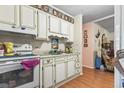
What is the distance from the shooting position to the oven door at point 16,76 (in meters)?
1.58

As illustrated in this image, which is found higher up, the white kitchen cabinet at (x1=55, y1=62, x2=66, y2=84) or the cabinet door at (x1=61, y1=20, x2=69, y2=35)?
the cabinet door at (x1=61, y1=20, x2=69, y2=35)

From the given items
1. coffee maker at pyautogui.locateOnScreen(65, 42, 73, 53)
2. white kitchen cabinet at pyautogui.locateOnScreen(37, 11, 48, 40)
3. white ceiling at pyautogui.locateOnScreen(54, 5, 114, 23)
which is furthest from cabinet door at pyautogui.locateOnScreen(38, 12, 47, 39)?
coffee maker at pyautogui.locateOnScreen(65, 42, 73, 53)

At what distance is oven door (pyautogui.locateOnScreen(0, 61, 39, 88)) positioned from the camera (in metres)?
1.58

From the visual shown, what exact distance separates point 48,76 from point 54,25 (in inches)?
55.1

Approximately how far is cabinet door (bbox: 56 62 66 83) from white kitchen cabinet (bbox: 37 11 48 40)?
80cm

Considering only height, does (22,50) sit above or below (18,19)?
below

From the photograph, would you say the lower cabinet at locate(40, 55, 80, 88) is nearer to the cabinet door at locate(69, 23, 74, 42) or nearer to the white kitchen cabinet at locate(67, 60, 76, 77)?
the white kitchen cabinet at locate(67, 60, 76, 77)

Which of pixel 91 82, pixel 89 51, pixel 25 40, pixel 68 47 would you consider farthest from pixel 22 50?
pixel 89 51

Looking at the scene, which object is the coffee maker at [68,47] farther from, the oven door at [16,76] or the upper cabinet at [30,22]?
the oven door at [16,76]

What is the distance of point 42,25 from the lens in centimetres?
283

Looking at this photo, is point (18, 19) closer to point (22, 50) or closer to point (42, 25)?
point (22, 50)
